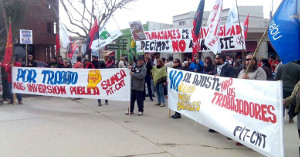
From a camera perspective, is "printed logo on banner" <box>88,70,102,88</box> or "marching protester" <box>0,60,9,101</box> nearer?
"printed logo on banner" <box>88,70,102,88</box>

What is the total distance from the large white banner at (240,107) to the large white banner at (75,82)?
2120 millimetres

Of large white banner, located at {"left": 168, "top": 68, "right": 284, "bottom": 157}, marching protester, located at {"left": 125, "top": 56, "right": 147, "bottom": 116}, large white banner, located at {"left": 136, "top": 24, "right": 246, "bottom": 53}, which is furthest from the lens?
large white banner, located at {"left": 136, "top": 24, "right": 246, "bottom": 53}

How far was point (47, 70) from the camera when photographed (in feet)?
30.0

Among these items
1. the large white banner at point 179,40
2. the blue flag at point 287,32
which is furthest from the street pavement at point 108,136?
the large white banner at point 179,40

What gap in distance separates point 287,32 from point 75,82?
638 centimetres

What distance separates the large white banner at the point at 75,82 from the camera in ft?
26.6

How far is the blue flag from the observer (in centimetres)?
391

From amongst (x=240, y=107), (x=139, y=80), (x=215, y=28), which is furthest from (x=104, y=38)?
(x=240, y=107)

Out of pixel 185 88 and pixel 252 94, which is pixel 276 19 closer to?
pixel 252 94

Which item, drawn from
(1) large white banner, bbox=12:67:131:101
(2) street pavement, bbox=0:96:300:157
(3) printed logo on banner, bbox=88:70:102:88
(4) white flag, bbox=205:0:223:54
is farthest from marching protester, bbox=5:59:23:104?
(4) white flag, bbox=205:0:223:54

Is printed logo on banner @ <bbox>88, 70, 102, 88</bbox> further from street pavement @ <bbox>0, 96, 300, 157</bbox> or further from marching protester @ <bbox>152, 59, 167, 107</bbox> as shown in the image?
marching protester @ <bbox>152, 59, 167, 107</bbox>

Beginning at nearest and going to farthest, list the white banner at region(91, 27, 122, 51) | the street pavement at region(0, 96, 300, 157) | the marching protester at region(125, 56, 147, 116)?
the street pavement at region(0, 96, 300, 157)
the marching protester at region(125, 56, 147, 116)
the white banner at region(91, 27, 122, 51)

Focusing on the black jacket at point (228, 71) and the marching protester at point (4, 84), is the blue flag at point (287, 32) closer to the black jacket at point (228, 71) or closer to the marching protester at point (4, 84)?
the black jacket at point (228, 71)

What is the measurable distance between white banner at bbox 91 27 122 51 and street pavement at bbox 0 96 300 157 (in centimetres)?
321
